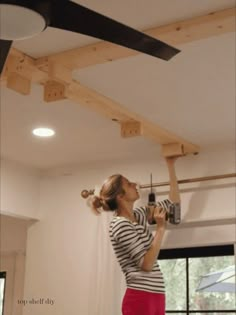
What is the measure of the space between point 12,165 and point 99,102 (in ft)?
4.65

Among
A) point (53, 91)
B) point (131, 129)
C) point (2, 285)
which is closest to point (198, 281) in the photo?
point (131, 129)

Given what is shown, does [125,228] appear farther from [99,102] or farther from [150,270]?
[99,102]

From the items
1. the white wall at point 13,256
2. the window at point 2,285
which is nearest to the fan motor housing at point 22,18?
the white wall at point 13,256

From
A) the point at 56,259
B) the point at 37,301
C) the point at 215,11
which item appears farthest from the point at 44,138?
the point at 215,11

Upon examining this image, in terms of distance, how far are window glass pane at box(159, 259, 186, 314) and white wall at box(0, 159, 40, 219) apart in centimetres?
105

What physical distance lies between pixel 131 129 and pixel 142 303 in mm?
914

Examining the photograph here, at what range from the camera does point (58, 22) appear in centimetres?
146

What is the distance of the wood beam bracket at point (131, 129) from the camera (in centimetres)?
303

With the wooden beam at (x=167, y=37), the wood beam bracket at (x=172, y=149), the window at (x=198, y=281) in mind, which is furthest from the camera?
the window at (x=198, y=281)

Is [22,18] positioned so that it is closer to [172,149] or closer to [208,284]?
[172,149]

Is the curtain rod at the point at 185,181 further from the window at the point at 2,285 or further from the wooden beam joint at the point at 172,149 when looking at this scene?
the window at the point at 2,285

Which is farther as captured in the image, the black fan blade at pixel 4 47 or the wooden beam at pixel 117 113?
the wooden beam at pixel 117 113

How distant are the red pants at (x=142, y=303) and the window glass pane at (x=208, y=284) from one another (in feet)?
3.28

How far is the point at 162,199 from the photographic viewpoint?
3.66 metres
